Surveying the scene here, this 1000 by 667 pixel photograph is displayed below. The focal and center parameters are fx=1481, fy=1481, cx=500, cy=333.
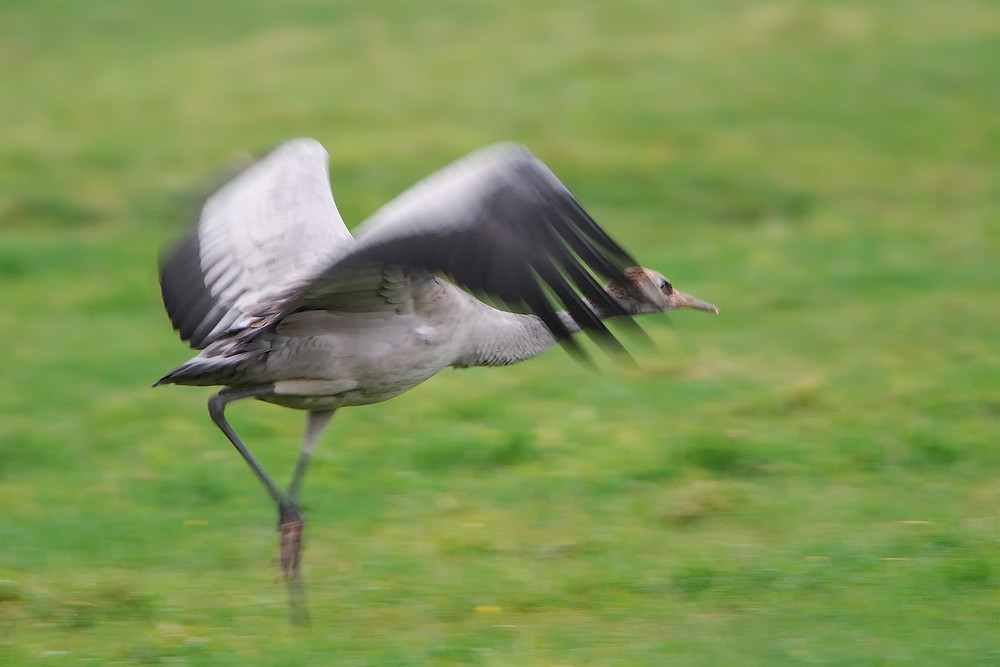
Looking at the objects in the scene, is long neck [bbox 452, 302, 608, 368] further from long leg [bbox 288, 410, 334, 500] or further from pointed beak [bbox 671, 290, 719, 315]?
pointed beak [bbox 671, 290, 719, 315]

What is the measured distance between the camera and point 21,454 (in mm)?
8297

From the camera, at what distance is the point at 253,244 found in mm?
6875

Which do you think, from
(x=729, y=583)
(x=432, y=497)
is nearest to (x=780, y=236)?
(x=432, y=497)

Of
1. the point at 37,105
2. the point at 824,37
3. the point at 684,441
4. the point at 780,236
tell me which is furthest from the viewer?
the point at 824,37

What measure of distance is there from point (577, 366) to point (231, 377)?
4.47 meters

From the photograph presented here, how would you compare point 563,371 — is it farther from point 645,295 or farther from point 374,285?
point 374,285

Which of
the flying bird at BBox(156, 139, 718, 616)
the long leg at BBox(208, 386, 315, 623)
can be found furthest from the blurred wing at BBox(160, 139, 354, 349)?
the long leg at BBox(208, 386, 315, 623)

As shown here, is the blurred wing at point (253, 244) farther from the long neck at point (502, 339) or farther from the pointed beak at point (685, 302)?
the pointed beak at point (685, 302)

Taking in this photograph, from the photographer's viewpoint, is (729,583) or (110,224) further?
(110,224)

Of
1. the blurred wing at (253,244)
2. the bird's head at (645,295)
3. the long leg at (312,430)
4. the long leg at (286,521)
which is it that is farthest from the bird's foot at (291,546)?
the bird's head at (645,295)

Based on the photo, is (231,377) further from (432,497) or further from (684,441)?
(684,441)

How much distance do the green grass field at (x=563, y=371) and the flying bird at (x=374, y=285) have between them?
664 mm

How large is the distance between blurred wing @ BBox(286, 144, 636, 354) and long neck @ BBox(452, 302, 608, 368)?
98 cm

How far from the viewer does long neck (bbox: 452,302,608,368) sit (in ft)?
20.7
